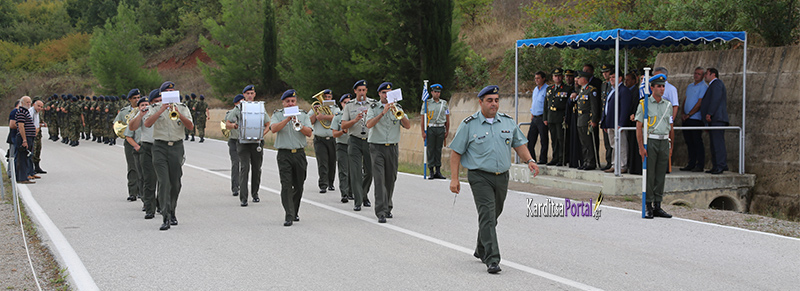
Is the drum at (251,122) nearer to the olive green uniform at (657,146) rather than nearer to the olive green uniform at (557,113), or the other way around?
the olive green uniform at (557,113)

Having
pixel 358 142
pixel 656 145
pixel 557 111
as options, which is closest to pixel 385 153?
pixel 358 142

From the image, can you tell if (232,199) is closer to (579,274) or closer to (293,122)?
(293,122)

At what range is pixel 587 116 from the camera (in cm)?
1452

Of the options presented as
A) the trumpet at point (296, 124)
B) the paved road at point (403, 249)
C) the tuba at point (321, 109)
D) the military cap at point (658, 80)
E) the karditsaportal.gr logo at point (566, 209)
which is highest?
the military cap at point (658, 80)

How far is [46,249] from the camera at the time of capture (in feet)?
28.8

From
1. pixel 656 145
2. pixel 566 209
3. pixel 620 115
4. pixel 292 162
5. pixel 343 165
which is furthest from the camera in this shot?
pixel 620 115

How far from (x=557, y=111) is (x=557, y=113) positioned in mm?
44

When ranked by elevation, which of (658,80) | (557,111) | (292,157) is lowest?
(292,157)

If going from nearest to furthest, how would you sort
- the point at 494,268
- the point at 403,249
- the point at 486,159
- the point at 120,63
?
the point at 494,268
the point at 486,159
the point at 403,249
the point at 120,63

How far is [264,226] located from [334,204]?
2.41 metres

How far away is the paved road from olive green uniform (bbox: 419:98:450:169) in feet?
10.9

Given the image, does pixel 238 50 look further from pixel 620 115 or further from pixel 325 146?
pixel 620 115

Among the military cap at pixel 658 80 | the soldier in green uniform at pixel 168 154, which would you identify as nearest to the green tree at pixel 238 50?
the soldier in green uniform at pixel 168 154

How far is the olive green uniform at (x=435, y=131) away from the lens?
1659 centimetres
